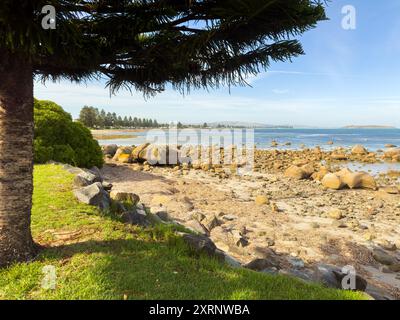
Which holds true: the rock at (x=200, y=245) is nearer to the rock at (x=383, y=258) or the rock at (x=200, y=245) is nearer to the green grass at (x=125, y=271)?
the green grass at (x=125, y=271)

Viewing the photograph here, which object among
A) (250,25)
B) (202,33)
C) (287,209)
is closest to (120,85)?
(202,33)

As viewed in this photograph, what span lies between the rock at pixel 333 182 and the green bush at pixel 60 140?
12014 millimetres

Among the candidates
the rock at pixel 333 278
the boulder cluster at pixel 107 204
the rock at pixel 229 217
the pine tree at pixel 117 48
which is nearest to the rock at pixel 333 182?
the rock at pixel 229 217

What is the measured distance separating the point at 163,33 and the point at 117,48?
64 centimetres

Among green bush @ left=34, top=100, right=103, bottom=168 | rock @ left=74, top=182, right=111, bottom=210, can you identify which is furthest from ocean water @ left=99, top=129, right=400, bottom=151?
rock @ left=74, top=182, right=111, bottom=210

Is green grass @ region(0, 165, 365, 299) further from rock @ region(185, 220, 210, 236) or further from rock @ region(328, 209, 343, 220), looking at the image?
rock @ region(328, 209, 343, 220)

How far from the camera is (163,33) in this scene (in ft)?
11.6

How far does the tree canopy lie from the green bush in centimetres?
943

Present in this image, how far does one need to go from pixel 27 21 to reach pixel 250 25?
82.1 inches

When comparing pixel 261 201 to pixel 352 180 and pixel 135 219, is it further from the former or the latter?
pixel 135 219

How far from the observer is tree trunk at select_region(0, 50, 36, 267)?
397cm

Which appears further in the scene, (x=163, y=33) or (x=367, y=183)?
(x=367, y=183)

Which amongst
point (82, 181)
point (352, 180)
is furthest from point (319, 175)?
point (82, 181)
